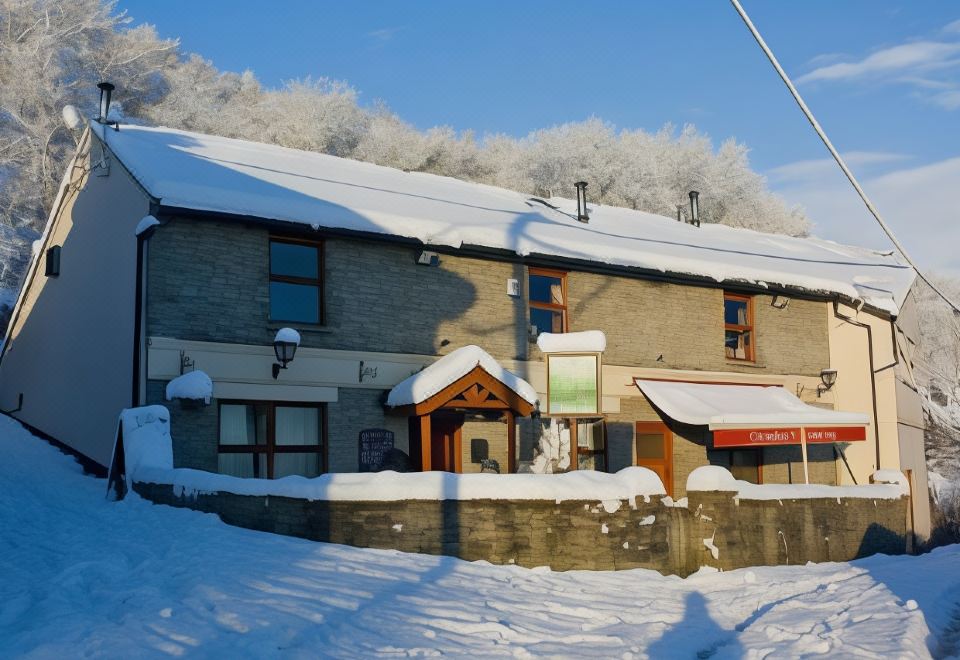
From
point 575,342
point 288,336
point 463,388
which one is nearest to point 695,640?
point 575,342

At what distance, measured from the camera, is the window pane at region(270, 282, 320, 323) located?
49.8 feet

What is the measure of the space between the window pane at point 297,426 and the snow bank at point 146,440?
2.48 meters

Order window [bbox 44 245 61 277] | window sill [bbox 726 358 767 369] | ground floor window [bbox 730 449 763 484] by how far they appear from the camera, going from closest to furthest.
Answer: window [bbox 44 245 61 277] < window sill [bbox 726 358 767 369] < ground floor window [bbox 730 449 763 484]

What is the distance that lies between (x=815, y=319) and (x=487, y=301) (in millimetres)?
8815

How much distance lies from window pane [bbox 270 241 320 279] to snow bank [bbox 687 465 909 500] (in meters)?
6.77

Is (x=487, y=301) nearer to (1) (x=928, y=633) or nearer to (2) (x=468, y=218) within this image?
(2) (x=468, y=218)

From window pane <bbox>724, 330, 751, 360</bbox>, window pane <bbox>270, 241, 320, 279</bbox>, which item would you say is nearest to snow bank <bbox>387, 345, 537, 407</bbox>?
window pane <bbox>270, 241, 320, 279</bbox>

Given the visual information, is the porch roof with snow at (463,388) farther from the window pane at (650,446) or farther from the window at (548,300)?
the window pane at (650,446)

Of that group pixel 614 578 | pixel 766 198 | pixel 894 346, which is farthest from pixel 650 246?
pixel 766 198

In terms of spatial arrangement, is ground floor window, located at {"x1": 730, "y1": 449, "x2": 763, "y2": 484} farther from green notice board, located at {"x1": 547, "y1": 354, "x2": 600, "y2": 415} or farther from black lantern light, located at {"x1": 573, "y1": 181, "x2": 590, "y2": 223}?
green notice board, located at {"x1": 547, "y1": 354, "x2": 600, "y2": 415}

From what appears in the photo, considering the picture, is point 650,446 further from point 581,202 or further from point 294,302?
point 294,302

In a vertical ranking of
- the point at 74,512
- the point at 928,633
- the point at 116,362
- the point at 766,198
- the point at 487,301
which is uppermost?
the point at 766,198

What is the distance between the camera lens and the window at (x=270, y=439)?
14562 mm

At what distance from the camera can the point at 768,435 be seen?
16953mm
